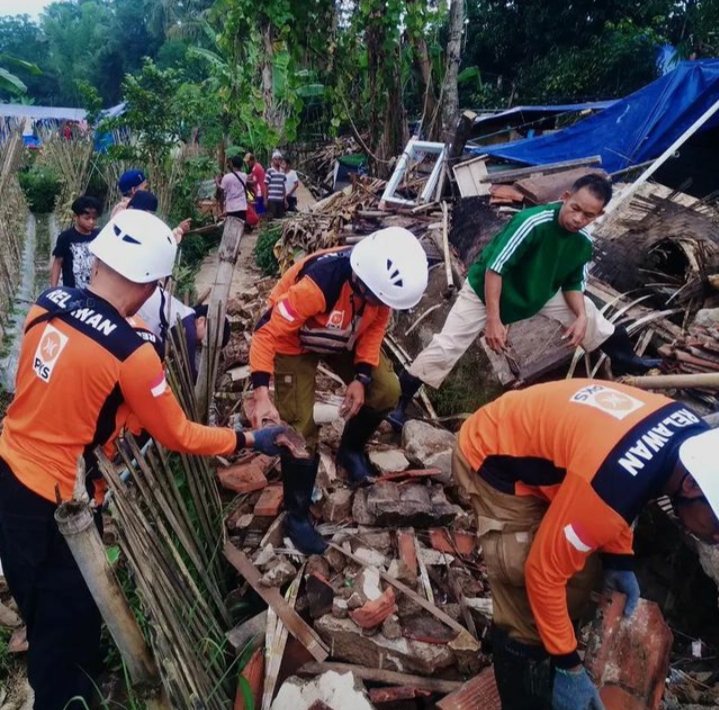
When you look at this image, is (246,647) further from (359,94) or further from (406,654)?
(359,94)

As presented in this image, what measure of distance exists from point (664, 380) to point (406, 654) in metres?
2.12

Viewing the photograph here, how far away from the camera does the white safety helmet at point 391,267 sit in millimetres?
2682

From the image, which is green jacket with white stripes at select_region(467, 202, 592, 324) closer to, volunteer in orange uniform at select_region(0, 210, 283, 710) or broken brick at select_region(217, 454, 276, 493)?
broken brick at select_region(217, 454, 276, 493)

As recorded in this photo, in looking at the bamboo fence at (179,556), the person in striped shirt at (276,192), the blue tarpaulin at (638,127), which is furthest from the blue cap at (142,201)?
the person in striped shirt at (276,192)

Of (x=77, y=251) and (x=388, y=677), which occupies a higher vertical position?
(x=77, y=251)

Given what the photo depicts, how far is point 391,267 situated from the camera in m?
2.68

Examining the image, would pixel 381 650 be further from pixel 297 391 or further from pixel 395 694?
pixel 297 391

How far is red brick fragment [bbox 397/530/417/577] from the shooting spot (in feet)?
9.42

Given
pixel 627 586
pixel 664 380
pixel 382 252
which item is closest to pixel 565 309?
pixel 664 380

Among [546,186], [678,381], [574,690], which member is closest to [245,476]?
[574,690]

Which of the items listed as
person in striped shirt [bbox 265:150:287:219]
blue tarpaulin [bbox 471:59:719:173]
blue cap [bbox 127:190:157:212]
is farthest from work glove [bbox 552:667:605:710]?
person in striped shirt [bbox 265:150:287:219]

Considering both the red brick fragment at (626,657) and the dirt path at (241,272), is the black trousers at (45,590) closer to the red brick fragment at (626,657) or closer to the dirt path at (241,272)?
the red brick fragment at (626,657)

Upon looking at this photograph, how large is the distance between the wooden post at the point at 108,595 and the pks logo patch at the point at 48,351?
714mm

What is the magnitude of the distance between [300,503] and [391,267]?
129 cm
